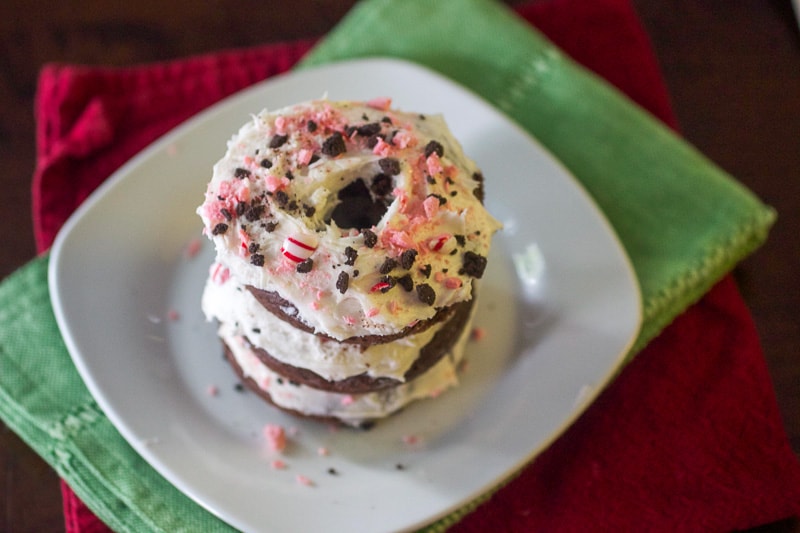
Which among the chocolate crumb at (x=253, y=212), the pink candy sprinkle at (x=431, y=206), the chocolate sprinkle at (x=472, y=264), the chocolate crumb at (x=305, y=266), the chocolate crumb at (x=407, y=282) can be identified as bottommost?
the chocolate sprinkle at (x=472, y=264)

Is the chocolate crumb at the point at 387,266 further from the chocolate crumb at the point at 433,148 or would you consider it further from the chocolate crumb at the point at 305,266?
the chocolate crumb at the point at 433,148

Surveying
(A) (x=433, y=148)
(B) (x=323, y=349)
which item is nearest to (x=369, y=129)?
(A) (x=433, y=148)

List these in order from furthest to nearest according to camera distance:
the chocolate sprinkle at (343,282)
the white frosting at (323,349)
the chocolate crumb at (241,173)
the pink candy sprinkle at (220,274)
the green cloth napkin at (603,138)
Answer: the green cloth napkin at (603,138) < the pink candy sprinkle at (220,274) < the white frosting at (323,349) < the chocolate crumb at (241,173) < the chocolate sprinkle at (343,282)

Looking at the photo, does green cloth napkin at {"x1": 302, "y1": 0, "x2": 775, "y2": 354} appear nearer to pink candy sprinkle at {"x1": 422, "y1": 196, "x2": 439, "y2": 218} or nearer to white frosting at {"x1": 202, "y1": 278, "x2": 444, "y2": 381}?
white frosting at {"x1": 202, "y1": 278, "x2": 444, "y2": 381}

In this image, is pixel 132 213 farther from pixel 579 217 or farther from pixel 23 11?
pixel 579 217

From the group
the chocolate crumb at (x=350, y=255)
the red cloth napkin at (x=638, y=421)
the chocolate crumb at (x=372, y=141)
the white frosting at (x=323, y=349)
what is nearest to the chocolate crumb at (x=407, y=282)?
the chocolate crumb at (x=350, y=255)

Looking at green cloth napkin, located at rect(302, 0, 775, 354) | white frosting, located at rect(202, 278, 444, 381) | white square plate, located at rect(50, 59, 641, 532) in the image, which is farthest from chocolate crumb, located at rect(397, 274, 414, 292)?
green cloth napkin, located at rect(302, 0, 775, 354)

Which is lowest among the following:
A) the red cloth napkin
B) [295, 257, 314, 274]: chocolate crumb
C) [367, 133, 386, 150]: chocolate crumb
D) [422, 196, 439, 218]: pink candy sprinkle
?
the red cloth napkin

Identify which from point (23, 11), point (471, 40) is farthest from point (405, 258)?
point (23, 11)

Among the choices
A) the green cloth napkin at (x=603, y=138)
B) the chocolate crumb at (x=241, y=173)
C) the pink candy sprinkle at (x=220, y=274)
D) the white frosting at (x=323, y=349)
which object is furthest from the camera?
the green cloth napkin at (x=603, y=138)
